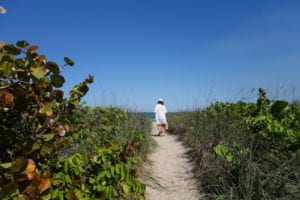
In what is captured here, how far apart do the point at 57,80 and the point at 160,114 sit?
9812 mm

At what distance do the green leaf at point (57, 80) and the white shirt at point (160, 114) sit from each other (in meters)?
9.71

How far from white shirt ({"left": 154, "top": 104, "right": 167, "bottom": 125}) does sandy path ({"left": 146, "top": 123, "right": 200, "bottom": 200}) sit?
429 centimetres

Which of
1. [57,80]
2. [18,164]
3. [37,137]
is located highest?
[57,80]

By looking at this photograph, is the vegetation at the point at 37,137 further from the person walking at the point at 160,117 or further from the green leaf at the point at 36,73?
the person walking at the point at 160,117

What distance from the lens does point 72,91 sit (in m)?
A: 2.55

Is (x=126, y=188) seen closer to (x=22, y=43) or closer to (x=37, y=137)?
(x=37, y=137)

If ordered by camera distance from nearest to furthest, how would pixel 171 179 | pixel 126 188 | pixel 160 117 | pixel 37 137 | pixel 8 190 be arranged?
pixel 8 190
pixel 37 137
pixel 126 188
pixel 171 179
pixel 160 117

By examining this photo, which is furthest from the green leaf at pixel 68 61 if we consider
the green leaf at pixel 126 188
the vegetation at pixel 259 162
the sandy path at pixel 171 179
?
the sandy path at pixel 171 179

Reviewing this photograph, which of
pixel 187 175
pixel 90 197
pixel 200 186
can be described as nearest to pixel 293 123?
pixel 200 186

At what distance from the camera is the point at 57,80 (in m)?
1.84

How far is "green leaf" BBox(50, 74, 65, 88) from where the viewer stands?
6.01 ft

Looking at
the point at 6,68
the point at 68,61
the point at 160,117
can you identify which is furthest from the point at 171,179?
the point at 160,117

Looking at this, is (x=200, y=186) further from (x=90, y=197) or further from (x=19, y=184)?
(x=19, y=184)

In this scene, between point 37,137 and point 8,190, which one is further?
point 37,137
